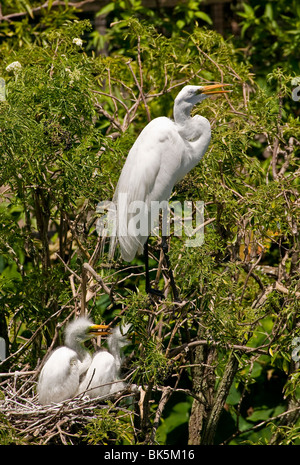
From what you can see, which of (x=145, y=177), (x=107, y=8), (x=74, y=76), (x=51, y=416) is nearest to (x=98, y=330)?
(x=51, y=416)

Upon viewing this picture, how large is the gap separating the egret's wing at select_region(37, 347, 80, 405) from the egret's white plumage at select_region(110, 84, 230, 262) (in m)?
0.41

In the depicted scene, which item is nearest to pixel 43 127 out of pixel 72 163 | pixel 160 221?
pixel 72 163

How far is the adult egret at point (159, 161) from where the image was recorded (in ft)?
7.43

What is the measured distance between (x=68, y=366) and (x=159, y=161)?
74 cm

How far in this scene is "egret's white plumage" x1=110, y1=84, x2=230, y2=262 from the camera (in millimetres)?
2264

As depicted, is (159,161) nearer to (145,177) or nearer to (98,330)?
(145,177)

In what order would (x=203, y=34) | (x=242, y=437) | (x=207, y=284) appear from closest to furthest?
(x=207, y=284) < (x=203, y=34) < (x=242, y=437)

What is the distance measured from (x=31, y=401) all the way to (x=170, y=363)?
0.53 m

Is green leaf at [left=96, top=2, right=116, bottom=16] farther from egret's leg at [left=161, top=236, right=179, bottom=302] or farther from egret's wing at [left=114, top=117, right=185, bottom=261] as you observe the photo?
egret's leg at [left=161, top=236, right=179, bottom=302]

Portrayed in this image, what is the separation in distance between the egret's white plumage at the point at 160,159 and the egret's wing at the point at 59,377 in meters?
0.41

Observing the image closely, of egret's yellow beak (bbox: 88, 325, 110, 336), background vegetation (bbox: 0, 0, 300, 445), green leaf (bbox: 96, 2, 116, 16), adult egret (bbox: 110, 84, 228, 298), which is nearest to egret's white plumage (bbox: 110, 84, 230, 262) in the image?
adult egret (bbox: 110, 84, 228, 298)

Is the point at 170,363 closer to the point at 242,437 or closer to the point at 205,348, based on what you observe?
the point at 205,348

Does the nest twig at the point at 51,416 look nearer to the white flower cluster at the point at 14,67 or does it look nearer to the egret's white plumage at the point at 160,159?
the egret's white plumage at the point at 160,159

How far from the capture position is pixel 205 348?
2787mm
